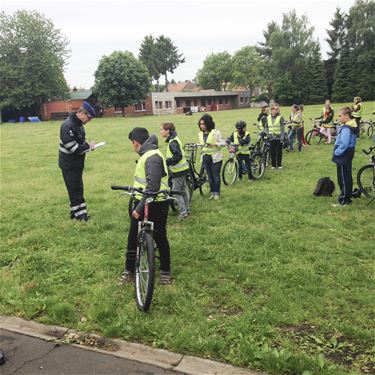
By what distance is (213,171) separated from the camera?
30.1 feet

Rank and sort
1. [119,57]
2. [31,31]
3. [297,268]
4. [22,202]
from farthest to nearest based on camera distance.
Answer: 1. [31,31]
2. [119,57]
3. [22,202]
4. [297,268]

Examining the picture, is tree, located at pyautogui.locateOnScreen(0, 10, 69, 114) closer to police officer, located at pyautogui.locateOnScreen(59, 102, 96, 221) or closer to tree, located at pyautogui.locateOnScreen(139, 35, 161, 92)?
tree, located at pyautogui.locateOnScreen(139, 35, 161, 92)

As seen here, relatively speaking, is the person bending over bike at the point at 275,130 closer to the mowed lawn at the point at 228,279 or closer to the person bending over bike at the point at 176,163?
the mowed lawn at the point at 228,279

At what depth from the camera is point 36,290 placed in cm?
517

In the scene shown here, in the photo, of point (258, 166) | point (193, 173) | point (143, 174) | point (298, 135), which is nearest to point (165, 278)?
point (143, 174)

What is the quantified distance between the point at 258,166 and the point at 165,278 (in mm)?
6990

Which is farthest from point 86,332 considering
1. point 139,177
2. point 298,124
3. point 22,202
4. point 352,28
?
point 352,28

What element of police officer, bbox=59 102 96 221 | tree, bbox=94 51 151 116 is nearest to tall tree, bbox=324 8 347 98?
tree, bbox=94 51 151 116

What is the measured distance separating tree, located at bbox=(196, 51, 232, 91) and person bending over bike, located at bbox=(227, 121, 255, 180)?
84428 millimetres

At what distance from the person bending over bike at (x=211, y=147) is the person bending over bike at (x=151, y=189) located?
3.97 metres

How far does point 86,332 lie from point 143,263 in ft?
3.21

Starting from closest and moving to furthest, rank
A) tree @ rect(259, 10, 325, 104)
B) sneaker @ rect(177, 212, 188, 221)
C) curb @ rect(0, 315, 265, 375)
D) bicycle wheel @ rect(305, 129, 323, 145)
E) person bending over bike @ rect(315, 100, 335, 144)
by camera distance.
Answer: curb @ rect(0, 315, 265, 375)
sneaker @ rect(177, 212, 188, 221)
person bending over bike @ rect(315, 100, 335, 144)
bicycle wheel @ rect(305, 129, 323, 145)
tree @ rect(259, 10, 325, 104)

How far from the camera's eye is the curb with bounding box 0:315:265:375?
355cm

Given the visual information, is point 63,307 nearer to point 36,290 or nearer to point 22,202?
point 36,290
